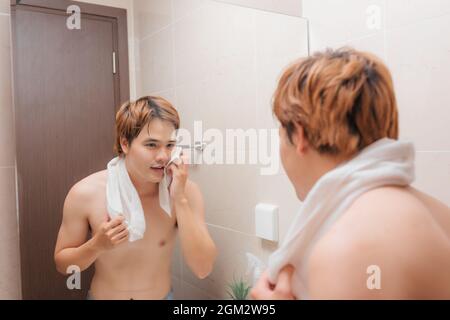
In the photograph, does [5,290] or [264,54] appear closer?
[5,290]

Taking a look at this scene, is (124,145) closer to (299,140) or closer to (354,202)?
(299,140)

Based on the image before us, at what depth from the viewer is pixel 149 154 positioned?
0.87 meters

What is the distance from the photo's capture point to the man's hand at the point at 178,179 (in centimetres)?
91

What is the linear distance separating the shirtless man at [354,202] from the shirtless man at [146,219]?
258 mm

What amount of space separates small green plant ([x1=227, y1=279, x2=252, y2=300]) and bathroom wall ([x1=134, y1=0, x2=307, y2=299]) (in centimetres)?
2

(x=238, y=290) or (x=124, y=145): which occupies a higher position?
(x=124, y=145)

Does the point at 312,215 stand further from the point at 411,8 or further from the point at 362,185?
the point at 411,8

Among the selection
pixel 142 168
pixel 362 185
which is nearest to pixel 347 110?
pixel 362 185

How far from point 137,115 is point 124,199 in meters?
0.18

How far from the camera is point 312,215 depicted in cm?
68

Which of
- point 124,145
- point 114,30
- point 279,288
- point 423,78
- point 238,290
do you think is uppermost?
point 114,30

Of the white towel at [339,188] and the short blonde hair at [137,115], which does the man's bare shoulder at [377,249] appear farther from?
the short blonde hair at [137,115]

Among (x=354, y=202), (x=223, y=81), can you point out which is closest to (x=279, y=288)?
(x=354, y=202)

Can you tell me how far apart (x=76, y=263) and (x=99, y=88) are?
36 cm
